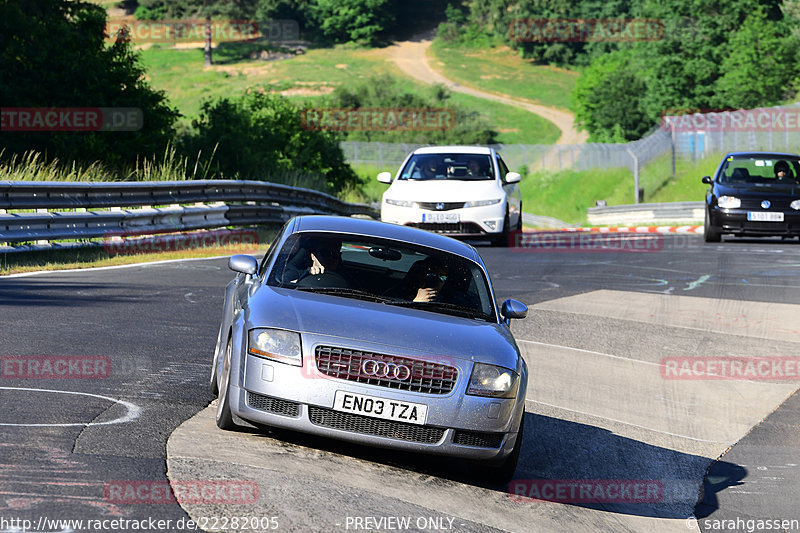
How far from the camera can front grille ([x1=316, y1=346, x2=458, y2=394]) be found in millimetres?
6023

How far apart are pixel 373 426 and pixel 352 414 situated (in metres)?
0.13

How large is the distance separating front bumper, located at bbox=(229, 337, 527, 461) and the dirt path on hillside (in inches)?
3622

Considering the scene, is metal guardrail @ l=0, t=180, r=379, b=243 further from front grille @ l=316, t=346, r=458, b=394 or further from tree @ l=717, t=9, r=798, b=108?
tree @ l=717, t=9, r=798, b=108

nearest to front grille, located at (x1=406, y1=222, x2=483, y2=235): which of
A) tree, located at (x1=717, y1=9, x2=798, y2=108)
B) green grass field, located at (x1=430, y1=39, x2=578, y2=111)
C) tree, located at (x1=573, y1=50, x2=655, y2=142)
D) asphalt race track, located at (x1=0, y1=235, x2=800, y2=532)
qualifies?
asphalt race track, located at (x1=0, y1=235, x2=800, y2=532)

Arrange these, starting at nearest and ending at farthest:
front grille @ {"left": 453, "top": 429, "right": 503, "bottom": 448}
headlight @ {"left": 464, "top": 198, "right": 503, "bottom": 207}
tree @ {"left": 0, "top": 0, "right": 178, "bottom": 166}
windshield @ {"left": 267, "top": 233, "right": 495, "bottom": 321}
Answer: front grille @ {"left": 453, "top": 429, "right": 503, "bottom": 448}, windshield @ {"left": 267, "top": 233, "right": 495, "bottom": 321}, headlight @ {"left": 464, "top": 198, "right": 503, "bottom": 207}, tree @ {"left": 0, "top": 0, "right": 178, "bottom": 166}

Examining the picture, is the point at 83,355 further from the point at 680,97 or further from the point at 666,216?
the point at 680,97

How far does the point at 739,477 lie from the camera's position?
24.3 ft

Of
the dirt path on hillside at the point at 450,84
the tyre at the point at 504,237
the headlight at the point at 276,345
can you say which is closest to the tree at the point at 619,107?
the dirt path on hillside at the point at 450,84

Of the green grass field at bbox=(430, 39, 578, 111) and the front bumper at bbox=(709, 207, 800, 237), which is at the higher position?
the front bumper at bbox=(709, 207, 800, 237)

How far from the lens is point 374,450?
22.2 feet

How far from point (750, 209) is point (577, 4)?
108609 millimetres

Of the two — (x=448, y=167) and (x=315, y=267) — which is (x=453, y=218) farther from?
(x=315, y=267)

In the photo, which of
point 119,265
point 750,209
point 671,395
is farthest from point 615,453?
point 750,209

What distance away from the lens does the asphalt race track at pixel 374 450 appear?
17.1 ft
